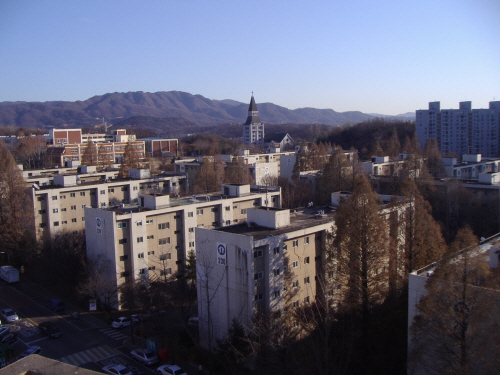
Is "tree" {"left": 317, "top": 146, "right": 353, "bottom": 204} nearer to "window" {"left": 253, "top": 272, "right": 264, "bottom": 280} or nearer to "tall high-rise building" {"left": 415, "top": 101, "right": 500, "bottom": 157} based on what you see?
"window" {"left": 253, "top": 272, "right": 264, "bottom": 280}

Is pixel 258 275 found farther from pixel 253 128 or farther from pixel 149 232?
pixel 253 128

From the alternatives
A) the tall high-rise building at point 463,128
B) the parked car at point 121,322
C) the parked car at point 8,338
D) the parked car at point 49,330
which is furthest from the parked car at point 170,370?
the tall high-rise building at point 463,128

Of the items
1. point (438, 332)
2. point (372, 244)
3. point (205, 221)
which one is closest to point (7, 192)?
point (205, 221)

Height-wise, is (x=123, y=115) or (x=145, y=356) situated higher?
(x=123, y=115)

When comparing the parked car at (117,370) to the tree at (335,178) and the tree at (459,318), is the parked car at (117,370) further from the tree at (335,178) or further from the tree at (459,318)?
the tree at (335,178)

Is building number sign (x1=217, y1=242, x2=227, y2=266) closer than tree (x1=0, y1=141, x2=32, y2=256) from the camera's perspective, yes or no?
Yes

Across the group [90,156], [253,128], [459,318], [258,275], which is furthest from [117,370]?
[253,128]

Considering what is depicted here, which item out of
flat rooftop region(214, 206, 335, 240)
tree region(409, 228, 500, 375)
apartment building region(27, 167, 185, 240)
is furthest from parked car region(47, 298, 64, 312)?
tree region(409, 228, 500, 375)

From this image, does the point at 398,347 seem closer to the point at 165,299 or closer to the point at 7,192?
the point at 165,299
